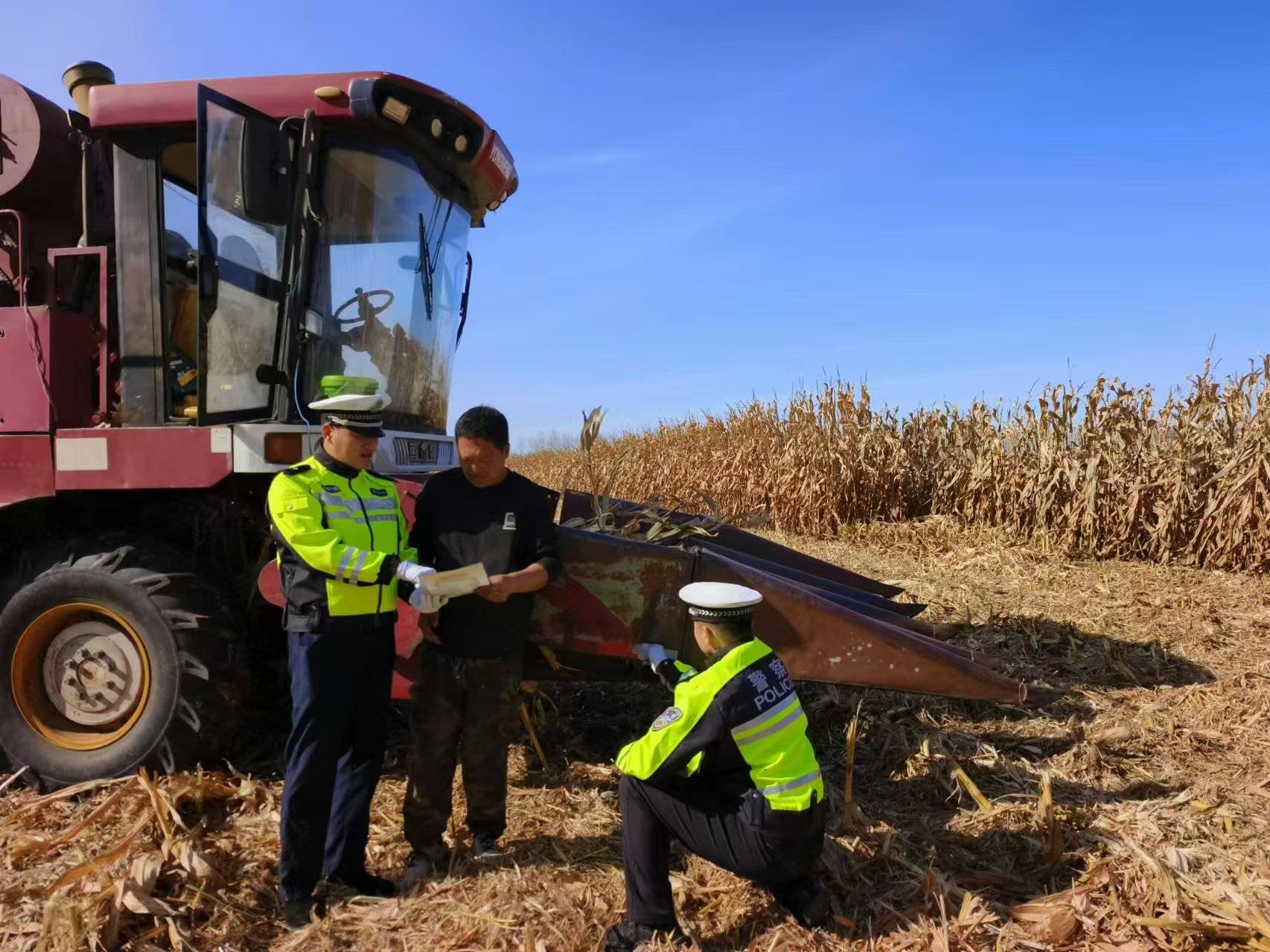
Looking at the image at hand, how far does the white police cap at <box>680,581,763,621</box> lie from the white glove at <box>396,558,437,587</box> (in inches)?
33.3

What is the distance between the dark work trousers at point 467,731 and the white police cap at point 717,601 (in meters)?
0.90

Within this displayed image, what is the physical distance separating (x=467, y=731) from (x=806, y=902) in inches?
51.9

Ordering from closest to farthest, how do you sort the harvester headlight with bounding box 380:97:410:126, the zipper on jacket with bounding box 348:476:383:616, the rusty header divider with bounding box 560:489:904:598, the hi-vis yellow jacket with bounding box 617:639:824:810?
the hi-vis yellow jacket with bounding box 617:639:824:810 → the zipper on jacket with bounding box 348:476:383:616 → the harvester headlight with bounding box 380:97:410:126 → the rusty header divider with bounding box 560:489:904:598

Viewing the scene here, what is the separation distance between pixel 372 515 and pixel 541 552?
0.63 metres

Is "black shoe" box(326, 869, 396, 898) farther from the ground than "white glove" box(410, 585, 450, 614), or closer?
closer

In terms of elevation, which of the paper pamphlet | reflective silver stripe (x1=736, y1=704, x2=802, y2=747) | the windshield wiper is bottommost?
reflective silver stripe (x1=736, y1=704, x2=802, y2=747)

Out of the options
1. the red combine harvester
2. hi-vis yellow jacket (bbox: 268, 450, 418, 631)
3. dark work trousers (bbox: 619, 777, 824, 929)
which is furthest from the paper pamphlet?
dark work trousers (bbox: 619, 777, 824, 929)

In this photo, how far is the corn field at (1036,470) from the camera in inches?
304

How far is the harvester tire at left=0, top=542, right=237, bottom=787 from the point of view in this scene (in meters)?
3.46

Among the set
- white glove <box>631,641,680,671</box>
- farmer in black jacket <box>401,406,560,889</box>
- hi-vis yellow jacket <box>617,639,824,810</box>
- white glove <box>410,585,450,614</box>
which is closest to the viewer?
hi-vis yellow jacket <box>617,639,824,810</box>

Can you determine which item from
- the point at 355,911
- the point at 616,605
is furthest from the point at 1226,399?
the point at 355,911

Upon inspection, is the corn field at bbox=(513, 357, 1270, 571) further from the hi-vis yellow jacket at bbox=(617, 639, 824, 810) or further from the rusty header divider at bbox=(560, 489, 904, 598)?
the hi-vis yellow jacket at bbox=(617, 639, 824, 810)

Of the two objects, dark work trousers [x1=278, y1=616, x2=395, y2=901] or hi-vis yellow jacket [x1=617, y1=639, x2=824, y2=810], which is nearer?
hi-vis yellow jacket [x1=617, y1=639, x2=824, y2=810]

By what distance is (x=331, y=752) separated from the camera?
2820mm
